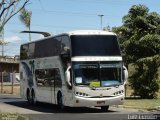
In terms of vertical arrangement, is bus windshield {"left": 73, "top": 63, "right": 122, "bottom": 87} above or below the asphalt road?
above

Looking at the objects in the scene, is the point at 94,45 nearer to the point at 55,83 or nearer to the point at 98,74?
the point at 98,74

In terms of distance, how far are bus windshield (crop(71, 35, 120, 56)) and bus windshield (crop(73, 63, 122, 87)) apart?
553 millimetres

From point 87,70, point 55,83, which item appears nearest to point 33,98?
point 55,83

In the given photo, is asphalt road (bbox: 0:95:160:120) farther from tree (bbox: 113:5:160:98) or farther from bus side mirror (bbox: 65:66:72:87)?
tree (bbox: 113:5:160:98)

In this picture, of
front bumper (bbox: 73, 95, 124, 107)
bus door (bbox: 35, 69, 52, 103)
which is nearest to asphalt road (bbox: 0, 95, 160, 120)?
front bumper (bbox: 73, 95, 124, 107)

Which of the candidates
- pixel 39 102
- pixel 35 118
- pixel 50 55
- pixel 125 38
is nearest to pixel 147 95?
pixel 125 38

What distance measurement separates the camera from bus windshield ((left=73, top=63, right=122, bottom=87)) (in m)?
22.7

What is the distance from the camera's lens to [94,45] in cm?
2323

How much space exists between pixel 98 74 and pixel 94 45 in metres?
1.38

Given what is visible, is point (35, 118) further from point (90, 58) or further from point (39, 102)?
point (39, 102)

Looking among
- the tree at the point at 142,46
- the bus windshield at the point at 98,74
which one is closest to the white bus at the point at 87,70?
the bus windshield at the point at 98,74

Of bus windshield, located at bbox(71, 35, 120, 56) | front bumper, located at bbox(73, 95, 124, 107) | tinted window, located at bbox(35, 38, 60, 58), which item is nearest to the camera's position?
front bumper, located at bbox(73, 95, 124, 107)

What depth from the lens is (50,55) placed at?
25609 mm

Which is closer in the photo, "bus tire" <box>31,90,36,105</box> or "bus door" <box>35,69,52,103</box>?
"bus door" <box>35,69,52,103</box>
